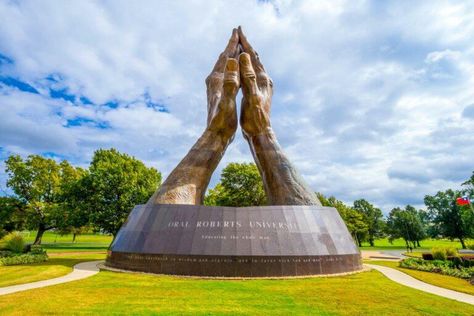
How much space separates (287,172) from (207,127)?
21.8 feet

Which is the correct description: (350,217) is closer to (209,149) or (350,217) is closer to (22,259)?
(209,149)

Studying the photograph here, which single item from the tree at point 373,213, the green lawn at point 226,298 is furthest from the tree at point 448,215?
the green lawn at point 226,298

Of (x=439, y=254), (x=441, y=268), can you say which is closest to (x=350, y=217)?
(x=439, y=254)

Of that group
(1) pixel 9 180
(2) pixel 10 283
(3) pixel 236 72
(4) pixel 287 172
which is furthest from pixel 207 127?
(1) pixel 9 180

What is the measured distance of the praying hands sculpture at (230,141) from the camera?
734 inches

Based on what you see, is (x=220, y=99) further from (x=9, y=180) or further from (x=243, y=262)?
(x=9, y=180)

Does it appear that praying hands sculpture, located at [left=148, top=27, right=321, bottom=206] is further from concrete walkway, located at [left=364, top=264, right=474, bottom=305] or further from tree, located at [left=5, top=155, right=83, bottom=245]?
tree, located at [left=5, top=155, right=83, bottom=245]

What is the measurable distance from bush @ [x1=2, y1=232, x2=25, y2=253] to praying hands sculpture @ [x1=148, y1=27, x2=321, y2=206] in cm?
940

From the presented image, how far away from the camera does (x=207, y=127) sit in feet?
70.2

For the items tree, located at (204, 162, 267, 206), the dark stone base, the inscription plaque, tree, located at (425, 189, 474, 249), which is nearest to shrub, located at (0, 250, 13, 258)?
the inscription plaque

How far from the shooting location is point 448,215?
58.3 metres

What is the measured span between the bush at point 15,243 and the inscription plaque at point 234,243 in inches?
324

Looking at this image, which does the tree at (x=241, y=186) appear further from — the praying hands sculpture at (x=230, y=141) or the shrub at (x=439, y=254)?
the shrub at (x=439, y=254)

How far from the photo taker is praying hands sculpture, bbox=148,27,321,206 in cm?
1864
